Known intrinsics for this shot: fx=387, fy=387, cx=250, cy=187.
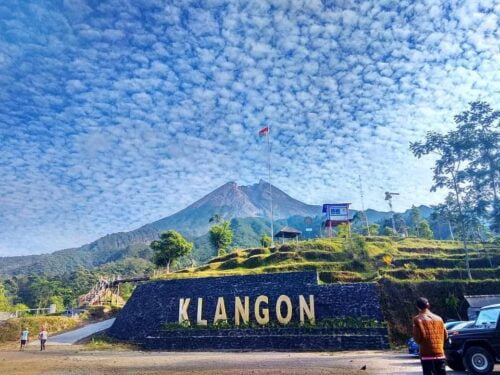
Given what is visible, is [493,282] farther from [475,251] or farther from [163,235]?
[163,235]

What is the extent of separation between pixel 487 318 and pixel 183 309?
1549cm

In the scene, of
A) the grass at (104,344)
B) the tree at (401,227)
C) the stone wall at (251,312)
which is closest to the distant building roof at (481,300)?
the stone wall at (251,312)

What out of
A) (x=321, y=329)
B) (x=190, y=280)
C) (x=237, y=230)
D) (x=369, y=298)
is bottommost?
(x=321, y=329)

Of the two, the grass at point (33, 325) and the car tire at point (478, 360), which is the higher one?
the grass at point (33, 325)

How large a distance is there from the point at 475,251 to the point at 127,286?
142ft

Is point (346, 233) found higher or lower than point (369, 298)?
higher

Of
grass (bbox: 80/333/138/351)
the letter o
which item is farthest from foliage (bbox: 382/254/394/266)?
grass (bbox: 80/333/138/351)

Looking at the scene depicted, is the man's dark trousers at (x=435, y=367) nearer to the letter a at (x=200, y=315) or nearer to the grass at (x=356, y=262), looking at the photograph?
the letter a at (x=200, y=315)

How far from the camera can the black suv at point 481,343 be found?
811 centimetres

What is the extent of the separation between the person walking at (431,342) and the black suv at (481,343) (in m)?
4.38

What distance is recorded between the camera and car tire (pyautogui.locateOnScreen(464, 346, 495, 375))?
8.11 metres

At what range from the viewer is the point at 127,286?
54625 millimetres

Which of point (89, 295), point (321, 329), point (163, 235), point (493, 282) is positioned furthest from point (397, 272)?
point (89, 295)

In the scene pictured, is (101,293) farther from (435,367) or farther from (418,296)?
(435,367)
